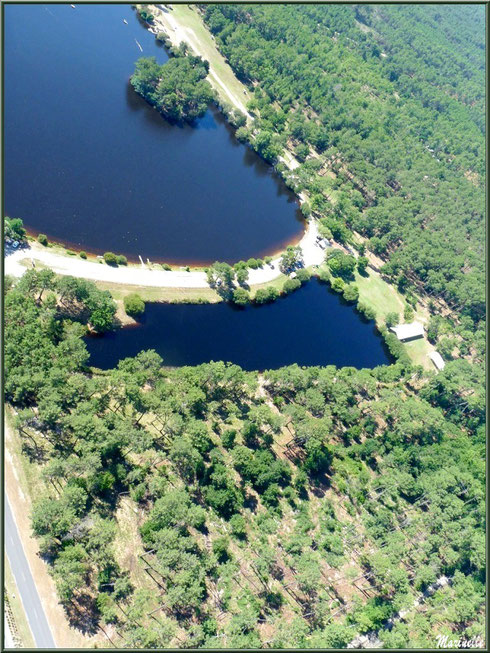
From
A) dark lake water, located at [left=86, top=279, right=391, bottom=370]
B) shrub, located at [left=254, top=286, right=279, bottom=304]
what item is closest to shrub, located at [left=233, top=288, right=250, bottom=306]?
dark lake water, located at [left=86, top=279, right=391, bottom=370]

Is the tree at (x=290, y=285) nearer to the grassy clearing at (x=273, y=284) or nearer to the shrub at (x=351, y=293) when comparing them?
the grassy clearing at (x=273, y=284)

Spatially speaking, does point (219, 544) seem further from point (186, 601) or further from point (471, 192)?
point (471, 192)

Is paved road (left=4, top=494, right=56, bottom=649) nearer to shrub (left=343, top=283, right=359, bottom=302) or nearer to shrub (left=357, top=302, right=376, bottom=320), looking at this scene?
shrub (left=343, top=283, right=359, bottom=302)

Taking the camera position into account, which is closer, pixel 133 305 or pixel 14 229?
pixel 133 305

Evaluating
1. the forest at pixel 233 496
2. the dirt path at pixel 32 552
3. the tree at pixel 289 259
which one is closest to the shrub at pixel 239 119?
the tree at pixel 289 259

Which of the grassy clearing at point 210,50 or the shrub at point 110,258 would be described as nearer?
the shrub at point 110,258

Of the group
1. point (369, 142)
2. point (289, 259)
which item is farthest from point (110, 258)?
point (369, 142)

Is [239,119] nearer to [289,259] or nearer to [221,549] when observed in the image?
[289,259]
